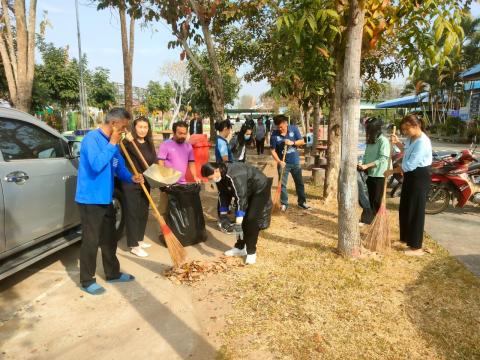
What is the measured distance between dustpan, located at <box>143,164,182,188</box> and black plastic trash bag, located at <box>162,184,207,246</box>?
40 centimetres

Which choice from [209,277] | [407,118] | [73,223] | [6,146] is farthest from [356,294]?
[6,146]

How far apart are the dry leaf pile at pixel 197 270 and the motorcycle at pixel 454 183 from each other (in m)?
4.07

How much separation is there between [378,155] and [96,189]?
378 centimetres

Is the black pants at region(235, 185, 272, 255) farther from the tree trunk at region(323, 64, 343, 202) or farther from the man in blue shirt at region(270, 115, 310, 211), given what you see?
the tree trunk at region(323, 64, 343, 202)

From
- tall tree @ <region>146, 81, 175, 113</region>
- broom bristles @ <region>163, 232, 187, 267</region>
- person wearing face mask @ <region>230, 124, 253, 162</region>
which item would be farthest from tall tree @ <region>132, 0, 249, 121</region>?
tall tree @ <region>146, 81, 175, 113</region>

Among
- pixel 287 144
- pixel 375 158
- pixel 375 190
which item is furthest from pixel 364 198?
pixel 287 144

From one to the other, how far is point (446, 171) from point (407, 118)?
2594 millimetres

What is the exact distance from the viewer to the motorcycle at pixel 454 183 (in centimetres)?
637

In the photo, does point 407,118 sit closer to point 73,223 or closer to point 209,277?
point 209,277

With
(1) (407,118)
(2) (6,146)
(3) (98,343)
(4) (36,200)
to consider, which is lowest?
(3) (98,343)

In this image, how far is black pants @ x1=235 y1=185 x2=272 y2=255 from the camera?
4219 mm

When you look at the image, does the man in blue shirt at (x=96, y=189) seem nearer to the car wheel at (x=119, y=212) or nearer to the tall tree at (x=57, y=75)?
the car wheel at (x=119, y=212)

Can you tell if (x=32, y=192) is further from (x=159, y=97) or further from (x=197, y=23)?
(x=159, y=97)

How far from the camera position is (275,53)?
476cm
